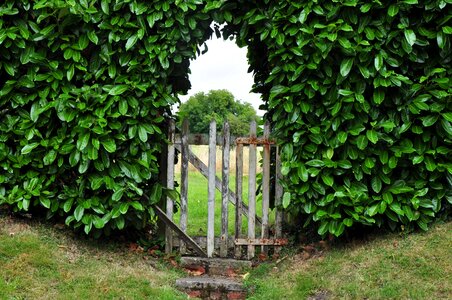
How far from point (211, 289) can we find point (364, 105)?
2646 millimetres

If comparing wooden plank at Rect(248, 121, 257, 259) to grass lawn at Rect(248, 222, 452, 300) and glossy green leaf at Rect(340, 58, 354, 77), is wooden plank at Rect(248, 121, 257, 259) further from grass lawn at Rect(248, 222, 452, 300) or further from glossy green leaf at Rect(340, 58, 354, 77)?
glossy green leaf at Rect(340, 58, 354, 77)

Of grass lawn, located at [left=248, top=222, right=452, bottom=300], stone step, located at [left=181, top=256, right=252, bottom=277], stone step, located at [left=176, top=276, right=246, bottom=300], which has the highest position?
grass lawn, located at [left=248, top=222, right=452, bottom=300]

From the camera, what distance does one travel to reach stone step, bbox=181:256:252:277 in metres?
6.20

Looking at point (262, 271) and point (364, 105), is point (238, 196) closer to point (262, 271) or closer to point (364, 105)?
point (262, 271)

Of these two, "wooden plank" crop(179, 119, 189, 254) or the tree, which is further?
the tree

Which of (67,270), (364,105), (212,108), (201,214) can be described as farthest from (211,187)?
(212,108)

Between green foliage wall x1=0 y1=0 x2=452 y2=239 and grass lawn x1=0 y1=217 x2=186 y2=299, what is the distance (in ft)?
0.97

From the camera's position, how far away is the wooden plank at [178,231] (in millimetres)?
6293

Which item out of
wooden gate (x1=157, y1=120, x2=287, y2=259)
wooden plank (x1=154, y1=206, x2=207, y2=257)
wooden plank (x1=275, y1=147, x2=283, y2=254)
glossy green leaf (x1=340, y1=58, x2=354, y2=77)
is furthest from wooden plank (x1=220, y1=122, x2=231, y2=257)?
glossy green leaf (x1=340, y1=58, x2=354, y2=77)

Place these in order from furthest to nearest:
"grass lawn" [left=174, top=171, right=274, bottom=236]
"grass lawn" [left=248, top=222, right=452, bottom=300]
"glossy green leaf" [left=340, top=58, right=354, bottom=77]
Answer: "grass lawn" [left=174, top=171, right=274, bottom=236] → "glossy green leaf" [left=340, top=58, right=354, bottom=77] → "grass lawn" [left=248, top=222, right=452, bottom=300]

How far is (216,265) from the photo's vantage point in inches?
247

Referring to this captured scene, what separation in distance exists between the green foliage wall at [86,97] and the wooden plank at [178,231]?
0.49m

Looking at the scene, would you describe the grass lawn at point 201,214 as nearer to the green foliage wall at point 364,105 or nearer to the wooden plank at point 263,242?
the wooden plank at point 263,242

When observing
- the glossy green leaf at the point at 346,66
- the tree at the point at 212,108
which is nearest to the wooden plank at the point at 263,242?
the glossy green leaf at the point at 346,66
